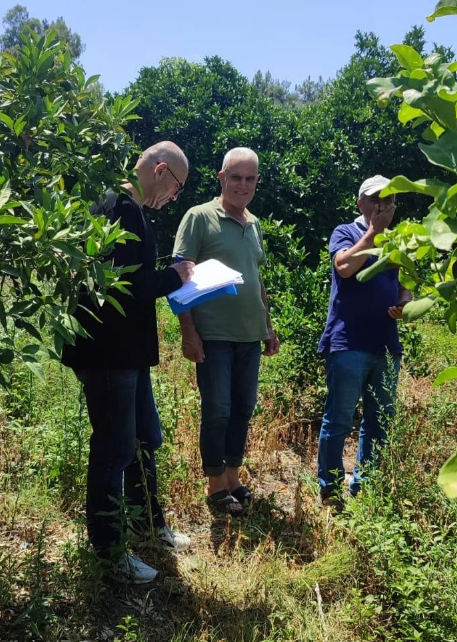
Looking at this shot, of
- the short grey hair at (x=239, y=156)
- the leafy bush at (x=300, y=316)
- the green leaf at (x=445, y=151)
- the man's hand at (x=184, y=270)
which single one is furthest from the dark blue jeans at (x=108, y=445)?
the leafy bush at (x=300, y=316)

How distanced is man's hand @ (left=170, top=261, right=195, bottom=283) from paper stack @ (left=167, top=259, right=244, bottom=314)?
2cm

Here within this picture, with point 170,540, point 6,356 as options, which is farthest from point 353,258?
point 6,356

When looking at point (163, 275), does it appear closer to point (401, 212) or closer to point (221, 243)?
point (221, 243)

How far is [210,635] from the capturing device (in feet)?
8.24

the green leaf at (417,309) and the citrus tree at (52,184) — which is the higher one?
the citrus tree at (52,184)

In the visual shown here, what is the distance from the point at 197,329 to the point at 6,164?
1519 mm

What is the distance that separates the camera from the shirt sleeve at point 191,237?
11.3 ft

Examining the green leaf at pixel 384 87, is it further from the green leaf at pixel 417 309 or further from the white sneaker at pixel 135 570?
the white sneaker at pixel 135 570

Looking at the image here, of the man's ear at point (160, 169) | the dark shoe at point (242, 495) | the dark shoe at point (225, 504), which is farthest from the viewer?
the dark shoe at point (242, 495)

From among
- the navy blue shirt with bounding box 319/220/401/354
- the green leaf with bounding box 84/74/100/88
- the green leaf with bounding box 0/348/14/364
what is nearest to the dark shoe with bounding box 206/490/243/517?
the navy blue shirt with bounding box 319/220/401/354

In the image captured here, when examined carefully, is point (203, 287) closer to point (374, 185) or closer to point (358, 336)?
point (358, 336)

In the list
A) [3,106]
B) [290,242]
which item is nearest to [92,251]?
[3,106]

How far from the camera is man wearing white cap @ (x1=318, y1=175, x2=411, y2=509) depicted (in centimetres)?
330

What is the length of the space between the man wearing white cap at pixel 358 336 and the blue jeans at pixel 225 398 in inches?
17.3
